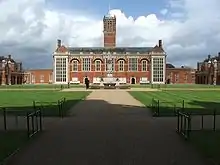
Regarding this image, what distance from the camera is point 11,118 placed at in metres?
17.9

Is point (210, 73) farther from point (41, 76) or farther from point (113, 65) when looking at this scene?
point (41, 76)

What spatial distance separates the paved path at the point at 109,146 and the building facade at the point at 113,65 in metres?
93.7

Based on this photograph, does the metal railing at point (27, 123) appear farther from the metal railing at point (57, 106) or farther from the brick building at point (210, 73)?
the brick building at point (210, 73)

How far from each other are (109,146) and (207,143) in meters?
3.04

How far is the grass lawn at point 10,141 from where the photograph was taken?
1005cm

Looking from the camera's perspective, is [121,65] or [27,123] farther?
[121,65]

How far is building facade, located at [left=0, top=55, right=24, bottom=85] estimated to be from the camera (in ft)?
363

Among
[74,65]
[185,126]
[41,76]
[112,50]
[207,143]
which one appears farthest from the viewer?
[41,76]

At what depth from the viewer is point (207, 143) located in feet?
36.9

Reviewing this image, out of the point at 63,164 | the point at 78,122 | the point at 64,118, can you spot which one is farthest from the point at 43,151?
the point at 64,118

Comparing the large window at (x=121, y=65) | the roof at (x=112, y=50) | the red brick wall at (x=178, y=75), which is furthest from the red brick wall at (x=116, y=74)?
the red brick wall at (x=178, y=75)

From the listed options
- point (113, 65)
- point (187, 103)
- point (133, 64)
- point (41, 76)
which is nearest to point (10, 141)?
point (187, 103)

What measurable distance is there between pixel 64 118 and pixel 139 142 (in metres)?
7.50

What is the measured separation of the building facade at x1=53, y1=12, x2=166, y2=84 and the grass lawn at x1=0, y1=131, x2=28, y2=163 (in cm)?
9496
